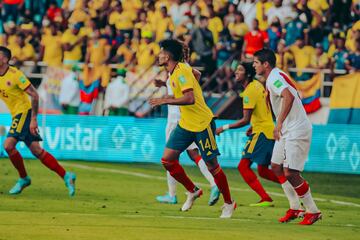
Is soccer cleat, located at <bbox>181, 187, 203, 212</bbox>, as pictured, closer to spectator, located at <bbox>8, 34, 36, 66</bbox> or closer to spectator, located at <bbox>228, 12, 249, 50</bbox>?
spectator, located at <bbox>228, 12, 249, 50</bbox>

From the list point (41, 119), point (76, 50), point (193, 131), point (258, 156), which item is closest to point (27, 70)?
point (76, 50)

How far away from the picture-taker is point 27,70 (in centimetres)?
3084

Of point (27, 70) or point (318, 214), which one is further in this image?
point (27, 70)

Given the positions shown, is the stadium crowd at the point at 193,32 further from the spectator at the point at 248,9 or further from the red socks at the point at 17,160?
the red socks at the point at 17,160

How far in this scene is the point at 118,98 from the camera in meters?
27.7

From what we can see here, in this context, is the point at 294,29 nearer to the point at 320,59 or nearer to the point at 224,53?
the point at 320,59

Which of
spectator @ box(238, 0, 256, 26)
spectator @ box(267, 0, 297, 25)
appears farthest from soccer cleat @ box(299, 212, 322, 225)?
spectator @ box(238, 0, 256, 26)

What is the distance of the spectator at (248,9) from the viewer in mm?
27266

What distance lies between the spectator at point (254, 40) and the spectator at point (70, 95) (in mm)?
4825

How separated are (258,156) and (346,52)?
9.49m

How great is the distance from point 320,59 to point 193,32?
3.38 meters

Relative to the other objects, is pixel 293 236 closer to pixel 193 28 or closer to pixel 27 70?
pixel 193 28

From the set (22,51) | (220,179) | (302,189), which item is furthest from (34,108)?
(22,51)

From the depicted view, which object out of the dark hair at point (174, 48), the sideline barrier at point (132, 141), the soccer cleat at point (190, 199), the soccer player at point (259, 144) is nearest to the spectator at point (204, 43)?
the sideline barrier at point (132, 141)
